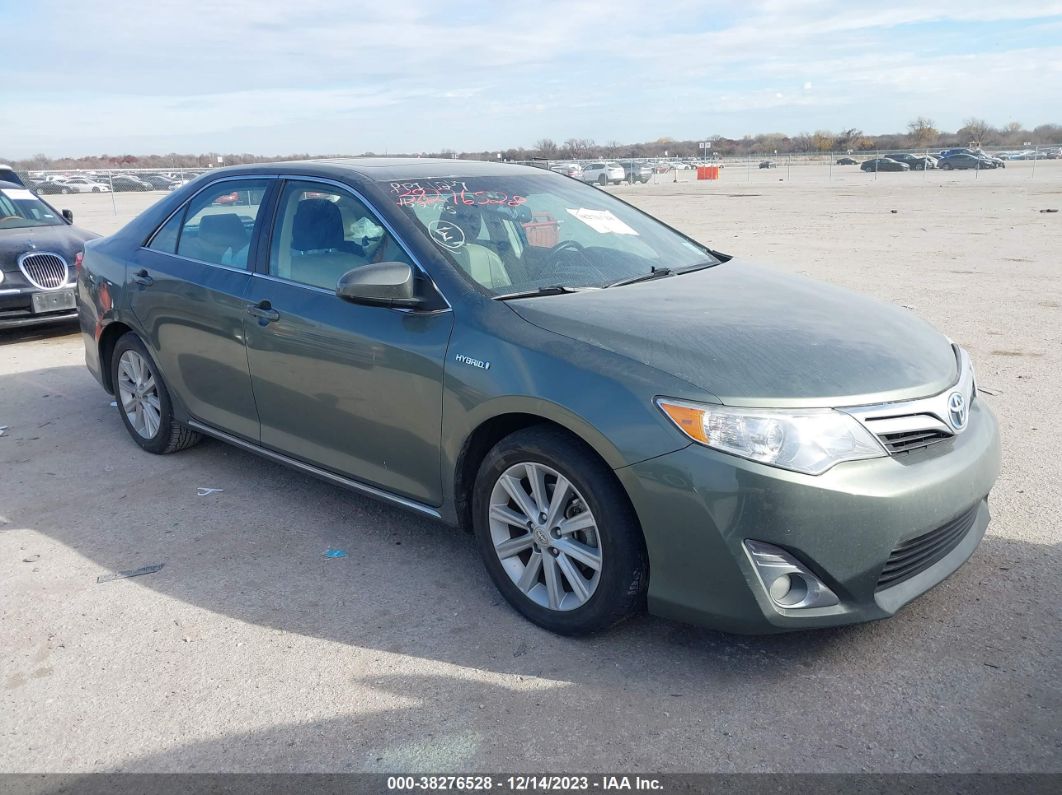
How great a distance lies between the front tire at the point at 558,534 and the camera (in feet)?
10.4

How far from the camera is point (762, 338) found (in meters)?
3.38

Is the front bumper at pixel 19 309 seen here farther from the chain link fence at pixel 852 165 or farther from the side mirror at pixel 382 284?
the chain link fence at pixel 852 165

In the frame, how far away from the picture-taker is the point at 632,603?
3.23 metres

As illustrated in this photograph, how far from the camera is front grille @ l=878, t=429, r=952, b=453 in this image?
3061mm

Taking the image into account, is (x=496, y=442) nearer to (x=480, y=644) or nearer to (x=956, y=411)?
(x=480, y=644)

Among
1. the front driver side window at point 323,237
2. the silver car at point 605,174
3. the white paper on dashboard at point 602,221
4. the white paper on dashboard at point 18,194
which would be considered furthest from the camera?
the silver car at point 605,174

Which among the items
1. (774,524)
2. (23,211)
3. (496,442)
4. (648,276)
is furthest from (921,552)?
(23,211)

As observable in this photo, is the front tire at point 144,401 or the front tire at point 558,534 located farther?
the front tire at point 144,401

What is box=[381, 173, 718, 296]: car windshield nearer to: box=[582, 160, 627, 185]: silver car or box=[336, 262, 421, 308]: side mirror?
box=[336, 262, 421, 308]: side mirror

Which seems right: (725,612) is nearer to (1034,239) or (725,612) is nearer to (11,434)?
(11,434)

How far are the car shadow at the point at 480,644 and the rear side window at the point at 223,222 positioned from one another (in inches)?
50.6

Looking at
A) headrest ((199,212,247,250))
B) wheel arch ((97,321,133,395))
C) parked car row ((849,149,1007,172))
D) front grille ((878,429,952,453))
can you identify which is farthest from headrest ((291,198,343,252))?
parked car row ((849,149,1007,172))

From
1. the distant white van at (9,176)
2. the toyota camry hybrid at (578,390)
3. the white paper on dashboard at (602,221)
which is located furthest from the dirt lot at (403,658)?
the distant white van at (9,176)

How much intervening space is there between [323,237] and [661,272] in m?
1.57
